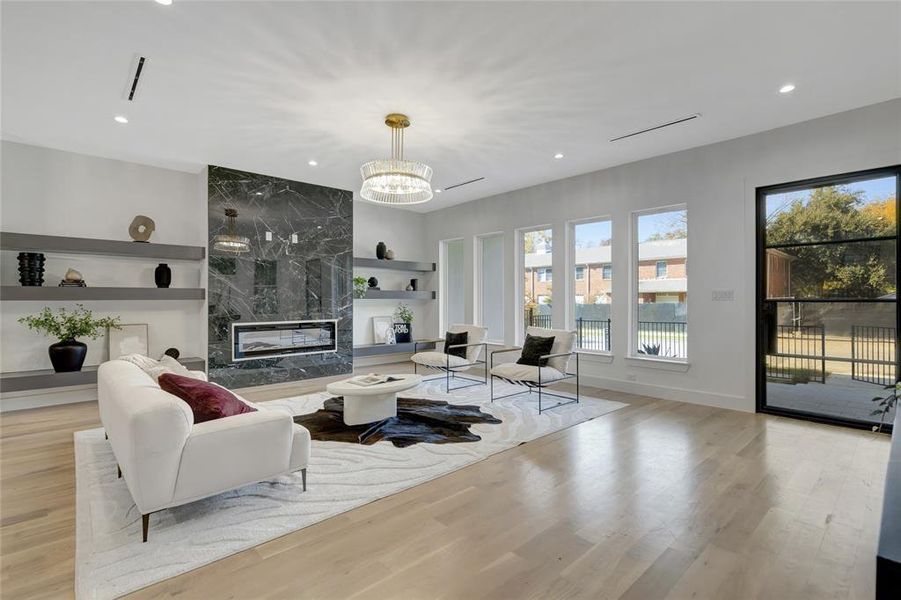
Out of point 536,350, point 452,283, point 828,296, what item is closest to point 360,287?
point 452,283

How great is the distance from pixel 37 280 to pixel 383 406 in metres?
4.31

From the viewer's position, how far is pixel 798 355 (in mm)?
4527

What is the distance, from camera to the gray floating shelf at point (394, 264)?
24.7ft

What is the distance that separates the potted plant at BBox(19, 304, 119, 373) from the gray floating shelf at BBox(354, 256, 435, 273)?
3705mm

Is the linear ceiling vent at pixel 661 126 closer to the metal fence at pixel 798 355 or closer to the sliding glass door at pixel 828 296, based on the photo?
the sliding glass door at pixel 828 296

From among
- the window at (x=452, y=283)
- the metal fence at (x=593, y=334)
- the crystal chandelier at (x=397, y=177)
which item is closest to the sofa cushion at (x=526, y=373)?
the metal fence at (x=593, y=334)

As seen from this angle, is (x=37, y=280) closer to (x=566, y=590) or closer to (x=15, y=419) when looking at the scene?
(x=15, y=419)

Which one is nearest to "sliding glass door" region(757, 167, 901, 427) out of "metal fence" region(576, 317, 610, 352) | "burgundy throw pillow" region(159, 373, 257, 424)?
"metal fence" region(576, 317, 610, 352)

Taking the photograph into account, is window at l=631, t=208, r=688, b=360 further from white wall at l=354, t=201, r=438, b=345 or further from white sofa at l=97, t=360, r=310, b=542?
white sofa at l=97, t=360, r=310, b=542

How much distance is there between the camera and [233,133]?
459cm

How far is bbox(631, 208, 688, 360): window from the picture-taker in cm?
536

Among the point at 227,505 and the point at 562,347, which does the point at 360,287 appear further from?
the point at 227,505

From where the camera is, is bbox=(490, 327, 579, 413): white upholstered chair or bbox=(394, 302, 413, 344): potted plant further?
bbox=(394, 302, 413, 344): potted plant

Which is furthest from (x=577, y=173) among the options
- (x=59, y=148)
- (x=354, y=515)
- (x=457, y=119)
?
(x=59, y=148)
